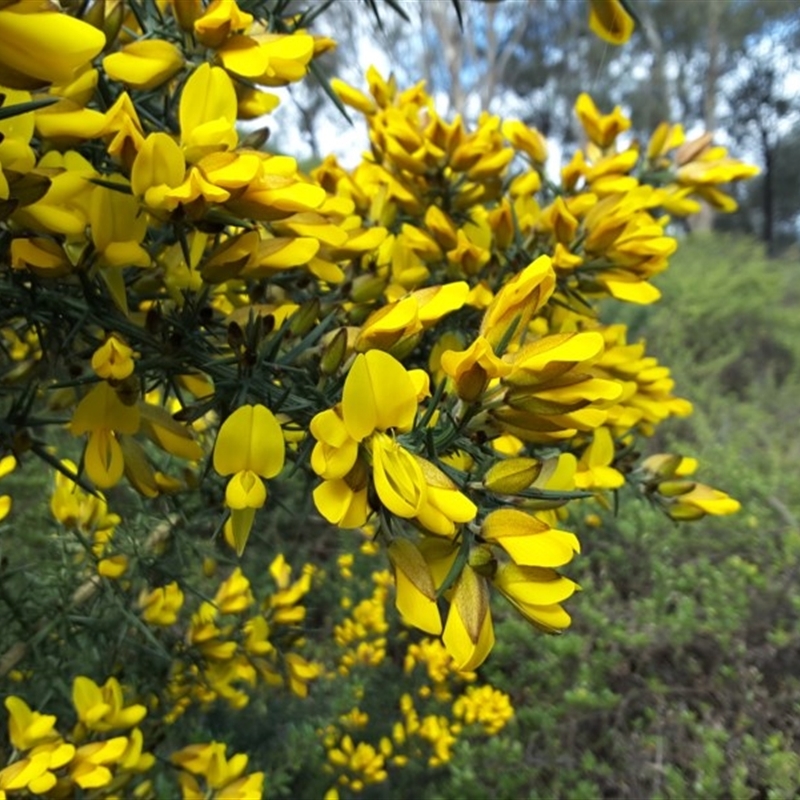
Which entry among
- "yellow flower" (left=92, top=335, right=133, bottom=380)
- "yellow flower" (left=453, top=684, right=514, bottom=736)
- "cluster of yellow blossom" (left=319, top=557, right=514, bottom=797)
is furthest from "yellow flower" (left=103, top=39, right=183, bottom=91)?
"yellow flower" (left=453, top=684, right=514, bottom=736)

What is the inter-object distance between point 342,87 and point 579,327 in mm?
376

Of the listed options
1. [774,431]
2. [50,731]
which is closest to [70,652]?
[50,731]

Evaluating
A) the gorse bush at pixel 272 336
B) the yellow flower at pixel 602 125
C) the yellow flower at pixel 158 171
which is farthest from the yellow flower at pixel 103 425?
the yellow flower at pixel 602 125

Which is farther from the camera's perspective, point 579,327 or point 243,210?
point 579,327

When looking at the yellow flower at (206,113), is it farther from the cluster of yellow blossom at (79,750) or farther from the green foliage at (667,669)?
the green foliage at (667,669)

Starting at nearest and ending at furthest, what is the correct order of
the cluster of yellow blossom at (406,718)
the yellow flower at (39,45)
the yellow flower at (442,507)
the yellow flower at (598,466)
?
the yellow flower at (39,45), the yellow flower at (442,507), the yellow flower at (598,466), the cluster of yellow blossom at (406,718)

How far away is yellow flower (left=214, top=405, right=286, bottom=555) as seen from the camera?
42cm

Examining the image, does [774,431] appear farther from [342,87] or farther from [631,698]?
[342,87]

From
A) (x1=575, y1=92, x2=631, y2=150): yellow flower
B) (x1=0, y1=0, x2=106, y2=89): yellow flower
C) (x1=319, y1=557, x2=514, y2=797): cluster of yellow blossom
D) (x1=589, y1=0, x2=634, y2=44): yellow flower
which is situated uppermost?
(x1=575, y1=92, x2=631, y2=150): yellow flower

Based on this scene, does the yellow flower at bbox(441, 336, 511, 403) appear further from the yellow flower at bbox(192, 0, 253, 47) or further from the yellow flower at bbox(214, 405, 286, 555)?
the yellow flower at bbox(192, 0, 253, 47)

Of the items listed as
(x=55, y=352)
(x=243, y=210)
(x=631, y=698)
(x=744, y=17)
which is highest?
(x=744, y=17)

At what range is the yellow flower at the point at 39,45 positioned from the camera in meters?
0.26

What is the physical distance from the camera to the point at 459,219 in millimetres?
820

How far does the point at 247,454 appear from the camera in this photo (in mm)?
431
